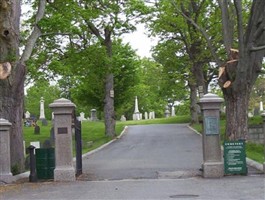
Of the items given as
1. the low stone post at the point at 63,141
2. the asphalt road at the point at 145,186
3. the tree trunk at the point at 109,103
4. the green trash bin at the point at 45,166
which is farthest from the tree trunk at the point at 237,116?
the tree trunk at the point at 109,103

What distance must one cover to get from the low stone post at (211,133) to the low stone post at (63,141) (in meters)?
3.62

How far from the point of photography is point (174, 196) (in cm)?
1030

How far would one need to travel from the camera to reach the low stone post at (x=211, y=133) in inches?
530

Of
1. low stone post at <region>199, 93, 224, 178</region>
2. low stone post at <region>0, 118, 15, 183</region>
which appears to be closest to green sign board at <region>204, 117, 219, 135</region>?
low stone post at <region>199, 93, 224, 178</region>

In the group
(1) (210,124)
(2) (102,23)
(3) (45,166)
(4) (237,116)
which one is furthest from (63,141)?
(2) (102,23)

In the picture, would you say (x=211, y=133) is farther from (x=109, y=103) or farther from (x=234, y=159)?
(x=109, y=103)

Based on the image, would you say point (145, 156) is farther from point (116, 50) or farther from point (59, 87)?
point (59, 87)

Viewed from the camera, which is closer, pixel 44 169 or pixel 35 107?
pixel 44 169

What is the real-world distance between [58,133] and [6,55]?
3279 millimetres

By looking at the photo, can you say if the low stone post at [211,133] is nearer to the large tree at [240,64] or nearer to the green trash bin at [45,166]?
the green trash bin at [45,166]

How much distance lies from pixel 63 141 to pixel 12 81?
2875 mm

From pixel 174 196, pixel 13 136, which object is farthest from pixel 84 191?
pixel 13 136

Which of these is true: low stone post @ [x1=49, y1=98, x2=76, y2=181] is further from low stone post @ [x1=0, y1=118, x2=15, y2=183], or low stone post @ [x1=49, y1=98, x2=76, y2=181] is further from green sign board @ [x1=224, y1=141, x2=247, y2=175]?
green sign board @ [x1=224, y1=141, x2=247, y2=175]

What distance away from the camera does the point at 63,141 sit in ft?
44.7
